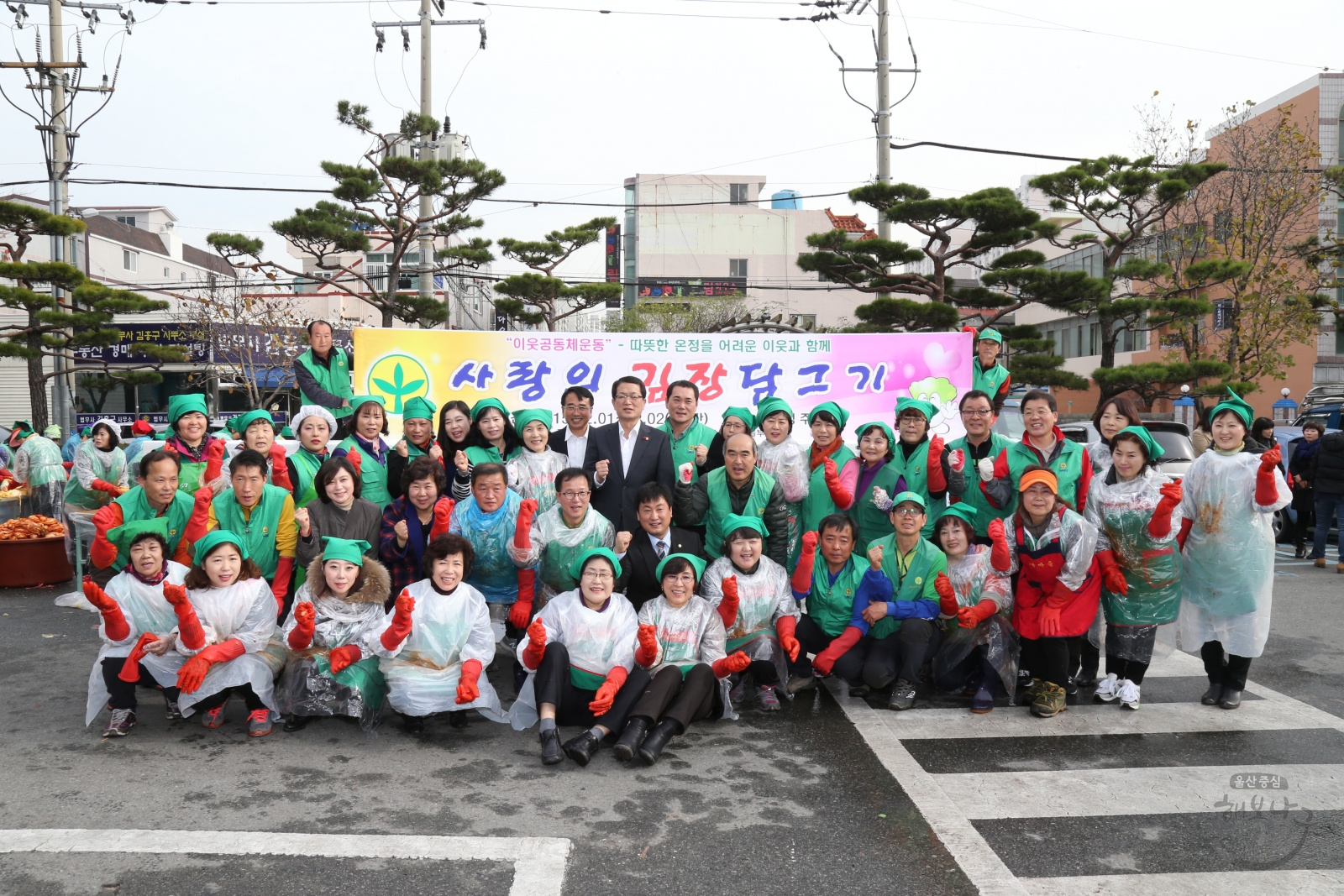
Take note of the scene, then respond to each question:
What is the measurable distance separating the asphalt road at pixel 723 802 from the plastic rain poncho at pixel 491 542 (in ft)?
2.40

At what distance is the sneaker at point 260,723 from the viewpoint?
14.9ft

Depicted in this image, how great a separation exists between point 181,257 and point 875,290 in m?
43.1

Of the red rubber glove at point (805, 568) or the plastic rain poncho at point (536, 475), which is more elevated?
the plastic rain poncho at point (536, 475)

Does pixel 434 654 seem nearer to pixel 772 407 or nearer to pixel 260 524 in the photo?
pixel 260 524

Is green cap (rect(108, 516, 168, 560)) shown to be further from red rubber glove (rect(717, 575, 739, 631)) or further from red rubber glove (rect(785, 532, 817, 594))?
red rubber glove (rect(785, 532, 817, 594))

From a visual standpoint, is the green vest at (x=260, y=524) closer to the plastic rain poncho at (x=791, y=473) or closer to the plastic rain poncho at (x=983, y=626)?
the plastic rain poncho at (x=791, y=473)

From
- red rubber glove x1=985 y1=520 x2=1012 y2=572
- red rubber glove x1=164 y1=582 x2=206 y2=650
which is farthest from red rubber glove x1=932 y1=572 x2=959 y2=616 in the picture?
red rubber glove x1=164 y1=582 x2=206 y2=650

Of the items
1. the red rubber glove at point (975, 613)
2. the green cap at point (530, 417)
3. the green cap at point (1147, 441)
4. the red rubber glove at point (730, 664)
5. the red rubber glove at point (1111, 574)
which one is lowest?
the red rubber glove at point (730, 664)

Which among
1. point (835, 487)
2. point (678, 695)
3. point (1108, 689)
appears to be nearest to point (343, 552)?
point (678, 695)

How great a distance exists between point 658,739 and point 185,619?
2.23 meters

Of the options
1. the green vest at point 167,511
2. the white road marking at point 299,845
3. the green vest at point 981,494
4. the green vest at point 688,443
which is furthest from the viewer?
the green vest at point 688,443

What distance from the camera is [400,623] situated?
14.4 ft

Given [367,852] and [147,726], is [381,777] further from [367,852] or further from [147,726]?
[147,726]

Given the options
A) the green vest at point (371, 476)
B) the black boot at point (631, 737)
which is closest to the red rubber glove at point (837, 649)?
the black boot at point (631, 737)
